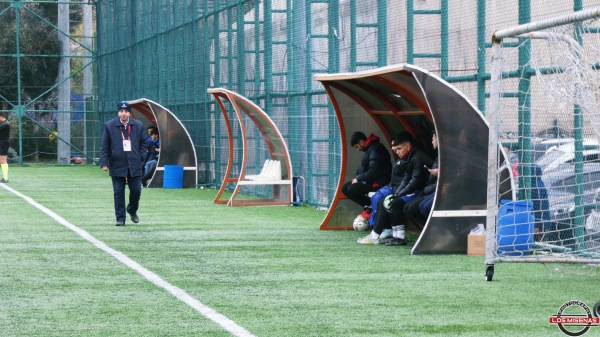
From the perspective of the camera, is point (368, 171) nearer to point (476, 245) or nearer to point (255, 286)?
point (476, 245)

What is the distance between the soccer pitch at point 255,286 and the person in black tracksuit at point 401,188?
330mm

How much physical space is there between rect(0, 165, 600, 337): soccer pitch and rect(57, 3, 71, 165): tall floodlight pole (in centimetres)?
2576

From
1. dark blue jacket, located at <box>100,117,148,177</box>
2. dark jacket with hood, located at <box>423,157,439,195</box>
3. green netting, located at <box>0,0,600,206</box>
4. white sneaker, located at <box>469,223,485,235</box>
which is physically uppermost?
green netting, located at <box>0,0,600,206</box>

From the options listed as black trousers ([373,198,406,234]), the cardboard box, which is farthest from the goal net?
black trousers ([373,198,406,234])

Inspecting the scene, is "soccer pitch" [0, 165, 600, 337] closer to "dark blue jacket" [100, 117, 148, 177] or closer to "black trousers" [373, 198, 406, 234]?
"black trousers" [373, 198, 406, 234]

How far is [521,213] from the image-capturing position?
11.4 metres

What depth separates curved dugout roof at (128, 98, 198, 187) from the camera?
2677 centimetres

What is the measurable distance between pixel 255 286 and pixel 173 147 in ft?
56.9

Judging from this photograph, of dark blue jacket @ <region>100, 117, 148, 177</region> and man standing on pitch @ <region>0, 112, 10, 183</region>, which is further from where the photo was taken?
man standing on pitch @ <region>0, 112, 10, 183</region>

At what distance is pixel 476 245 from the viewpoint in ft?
40.0

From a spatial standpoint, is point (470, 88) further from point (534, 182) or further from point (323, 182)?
point (323, 182)

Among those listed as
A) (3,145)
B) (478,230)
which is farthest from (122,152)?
(3,145)

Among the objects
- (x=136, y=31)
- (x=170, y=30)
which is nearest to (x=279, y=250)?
(x=170, y=30)

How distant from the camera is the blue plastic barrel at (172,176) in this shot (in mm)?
26453
